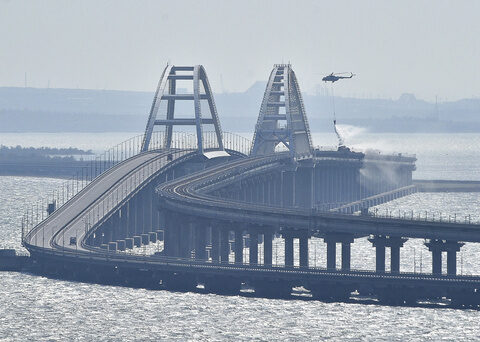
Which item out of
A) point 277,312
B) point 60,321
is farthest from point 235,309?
point 60,321

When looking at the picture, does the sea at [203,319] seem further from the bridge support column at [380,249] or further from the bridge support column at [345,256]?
the bridge support column at [380,249]

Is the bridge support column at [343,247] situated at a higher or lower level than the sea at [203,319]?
higher

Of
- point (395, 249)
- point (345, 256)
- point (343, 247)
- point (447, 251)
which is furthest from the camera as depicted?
point (343, 247)

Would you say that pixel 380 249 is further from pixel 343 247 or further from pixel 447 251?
pixel 447 251

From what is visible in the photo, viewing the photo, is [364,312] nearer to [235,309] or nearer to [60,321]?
[235,309]

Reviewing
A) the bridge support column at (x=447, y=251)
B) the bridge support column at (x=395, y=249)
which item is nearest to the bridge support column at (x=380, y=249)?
the bridge support column at (x=395, y=249)

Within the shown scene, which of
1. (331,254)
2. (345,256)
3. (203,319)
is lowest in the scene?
(203,319)

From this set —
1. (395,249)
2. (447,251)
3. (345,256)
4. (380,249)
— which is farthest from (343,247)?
(447,251)

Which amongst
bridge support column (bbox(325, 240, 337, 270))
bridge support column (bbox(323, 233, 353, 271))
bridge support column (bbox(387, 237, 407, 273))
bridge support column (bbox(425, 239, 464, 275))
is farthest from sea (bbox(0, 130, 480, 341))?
bridge support column (bbox(325, 240, 337, 270))
